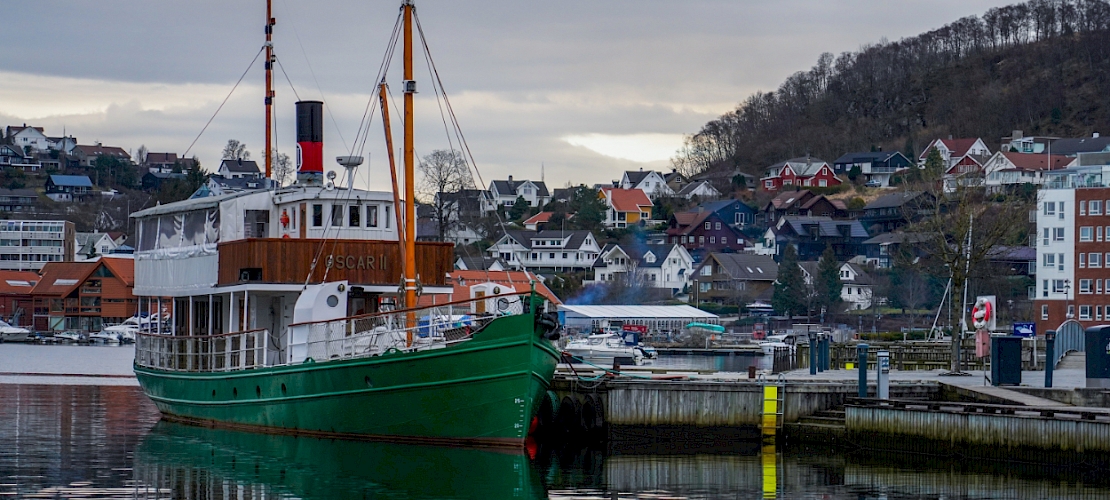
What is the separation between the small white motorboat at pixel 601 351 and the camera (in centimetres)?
7362

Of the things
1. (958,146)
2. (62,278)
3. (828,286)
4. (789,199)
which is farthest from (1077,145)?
(62,278)

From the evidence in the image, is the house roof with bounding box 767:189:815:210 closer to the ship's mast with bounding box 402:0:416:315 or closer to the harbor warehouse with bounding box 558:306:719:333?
the harbor warehouse with bounding box 558:306:719:333

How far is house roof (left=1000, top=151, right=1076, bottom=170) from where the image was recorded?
155 meters

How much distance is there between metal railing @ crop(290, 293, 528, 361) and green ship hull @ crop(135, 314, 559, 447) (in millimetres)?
291

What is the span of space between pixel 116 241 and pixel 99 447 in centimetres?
14716

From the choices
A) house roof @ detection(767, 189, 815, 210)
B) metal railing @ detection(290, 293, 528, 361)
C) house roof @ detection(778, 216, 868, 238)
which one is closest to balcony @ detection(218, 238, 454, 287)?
metal railing @ detection(290, 293, 528, 361)

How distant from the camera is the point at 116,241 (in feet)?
574

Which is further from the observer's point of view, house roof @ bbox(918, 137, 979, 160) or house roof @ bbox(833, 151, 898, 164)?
house roof @ bbox(833, 151, 898, 164)

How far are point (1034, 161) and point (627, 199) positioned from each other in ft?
149

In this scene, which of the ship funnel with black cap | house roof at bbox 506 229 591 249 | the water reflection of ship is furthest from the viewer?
house roof at bbox 506 229 591 249

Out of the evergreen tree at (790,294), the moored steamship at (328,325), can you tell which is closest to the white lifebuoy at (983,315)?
the moored steamship at (328,325)

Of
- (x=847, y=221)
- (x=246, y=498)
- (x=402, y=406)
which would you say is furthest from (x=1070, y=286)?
(x=246, y=498)

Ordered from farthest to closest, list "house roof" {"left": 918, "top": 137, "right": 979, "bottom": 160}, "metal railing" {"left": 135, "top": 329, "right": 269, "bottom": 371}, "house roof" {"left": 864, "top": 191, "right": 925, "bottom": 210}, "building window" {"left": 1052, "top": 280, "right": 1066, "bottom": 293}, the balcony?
1. "house roof" {"left": 918, "top": 137, "right": 979, "bottom": 160}
2. "house roof" {"left": 864, "top": 191, "right": 925, "bottom": 210}
3. "building window" {"left": 1052, "top": 280, "right": 1066, "bottom": 293}
4. "metal railing" {"left": 135, "top": 329, "right": 269, "bottom": 371}
5. the balcony

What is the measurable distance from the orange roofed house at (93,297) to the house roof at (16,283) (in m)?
6.70
